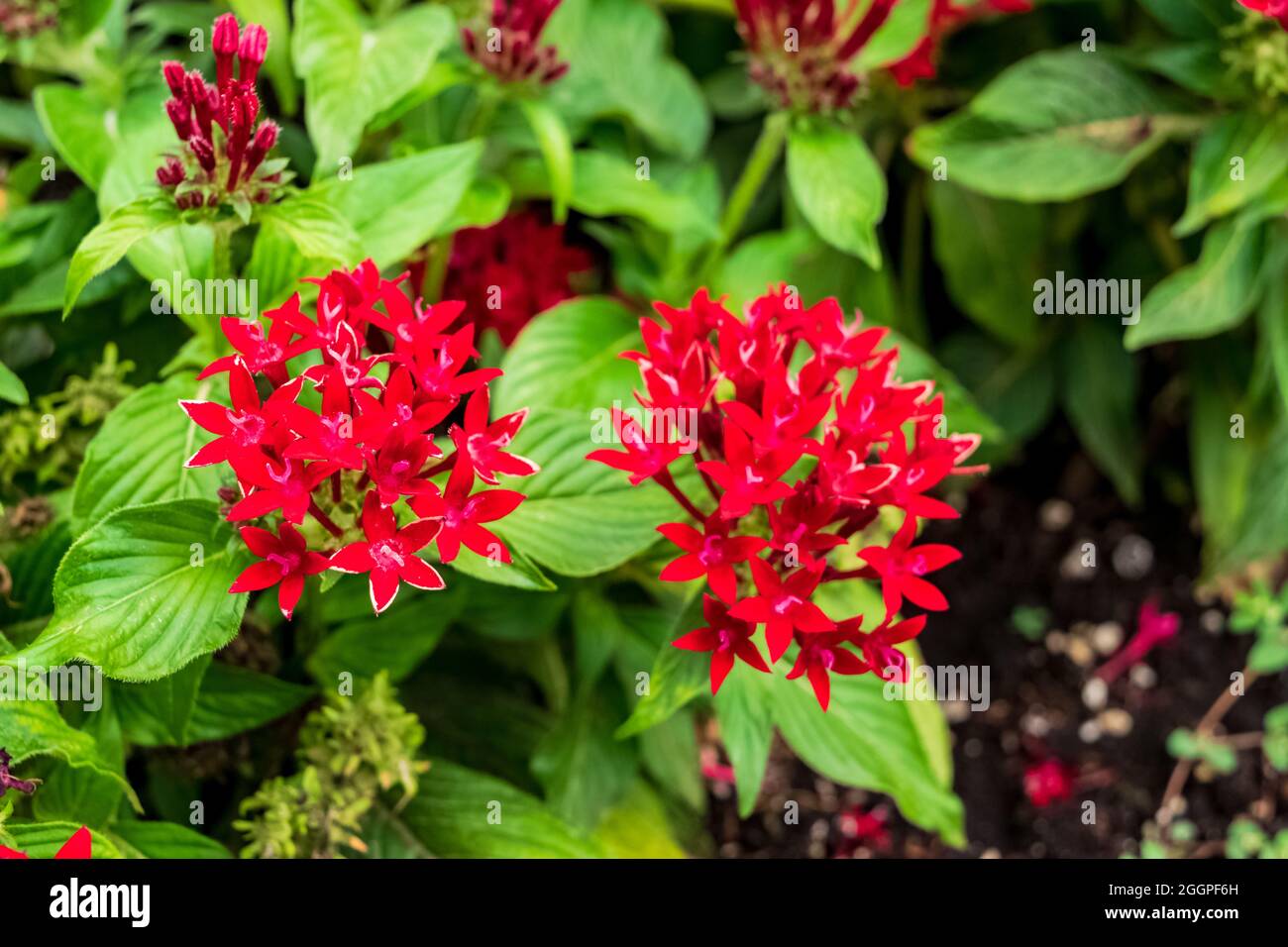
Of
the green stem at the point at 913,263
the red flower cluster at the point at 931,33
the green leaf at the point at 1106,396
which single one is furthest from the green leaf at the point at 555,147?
the green leaf at the point at 1106,396

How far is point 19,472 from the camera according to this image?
123 centimetres

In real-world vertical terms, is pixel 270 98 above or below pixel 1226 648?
above

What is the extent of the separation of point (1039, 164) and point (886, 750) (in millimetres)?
753

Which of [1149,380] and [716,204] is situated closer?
[716,204]

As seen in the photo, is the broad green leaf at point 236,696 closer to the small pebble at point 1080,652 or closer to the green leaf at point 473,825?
the green leaf at point 473,825

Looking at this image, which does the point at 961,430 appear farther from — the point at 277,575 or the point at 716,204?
the point at 277,575

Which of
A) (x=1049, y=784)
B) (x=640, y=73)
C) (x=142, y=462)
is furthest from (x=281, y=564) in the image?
(x=1049, y=784)

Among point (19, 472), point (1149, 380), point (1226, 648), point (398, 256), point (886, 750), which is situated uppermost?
point (1149, 380)

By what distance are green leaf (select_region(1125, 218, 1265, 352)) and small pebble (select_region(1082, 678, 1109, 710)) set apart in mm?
651

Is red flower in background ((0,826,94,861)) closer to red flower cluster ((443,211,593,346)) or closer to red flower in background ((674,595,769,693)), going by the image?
red flower in background ((674,595,769,693))

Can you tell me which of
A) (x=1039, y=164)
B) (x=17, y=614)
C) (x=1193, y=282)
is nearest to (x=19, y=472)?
(x=17, y=614)

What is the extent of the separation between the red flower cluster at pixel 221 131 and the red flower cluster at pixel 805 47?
566 millimetres

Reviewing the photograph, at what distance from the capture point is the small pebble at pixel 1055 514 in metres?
2.13

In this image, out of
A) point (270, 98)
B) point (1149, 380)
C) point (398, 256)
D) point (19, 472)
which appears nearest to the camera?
point (398, 256)
